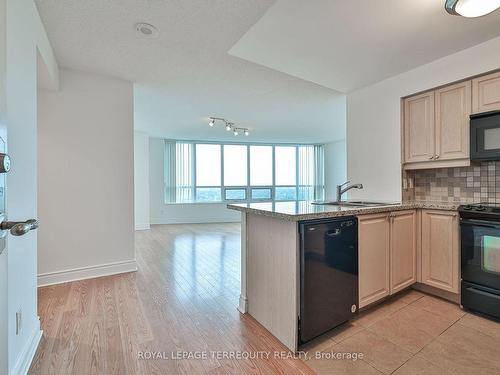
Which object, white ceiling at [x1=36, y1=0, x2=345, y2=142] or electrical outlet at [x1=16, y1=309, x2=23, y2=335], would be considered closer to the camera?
electrical outlet at [x1=16, y1=309, x2=23, y2=335]

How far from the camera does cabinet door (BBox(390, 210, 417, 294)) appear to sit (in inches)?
96.6

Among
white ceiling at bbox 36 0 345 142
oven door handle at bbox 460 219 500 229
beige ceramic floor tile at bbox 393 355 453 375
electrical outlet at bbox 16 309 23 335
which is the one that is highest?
white ceiling at bbox 36 0 345 142

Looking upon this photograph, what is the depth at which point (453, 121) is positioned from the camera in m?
2.62

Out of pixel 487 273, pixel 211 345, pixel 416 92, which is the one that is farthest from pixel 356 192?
pixel 211 345

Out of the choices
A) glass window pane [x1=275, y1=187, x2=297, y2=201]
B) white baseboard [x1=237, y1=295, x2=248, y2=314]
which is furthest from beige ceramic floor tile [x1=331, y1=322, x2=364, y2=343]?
glass window pane [x1=275, y1=187, x2=297, y2=201]

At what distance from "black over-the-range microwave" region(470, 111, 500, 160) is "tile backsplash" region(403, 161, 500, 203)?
348 millimetres

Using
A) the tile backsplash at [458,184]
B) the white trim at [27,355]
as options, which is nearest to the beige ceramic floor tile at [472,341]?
the tile backsplash at [458,184]

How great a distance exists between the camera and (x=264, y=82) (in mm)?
3502

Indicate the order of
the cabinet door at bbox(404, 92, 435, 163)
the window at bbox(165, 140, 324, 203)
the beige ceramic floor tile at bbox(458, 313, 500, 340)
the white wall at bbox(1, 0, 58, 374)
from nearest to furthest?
the white wall at bbox(1, 0, 58, 374) < the beige ceramic floor tile at bbox(458, 313, 500, 340) < the cabinet door at bbox(404, 92, 435, 163) < the window at bbox(165, 140, 324, 203)

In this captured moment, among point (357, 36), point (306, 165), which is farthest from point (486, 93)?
point (306, 165)

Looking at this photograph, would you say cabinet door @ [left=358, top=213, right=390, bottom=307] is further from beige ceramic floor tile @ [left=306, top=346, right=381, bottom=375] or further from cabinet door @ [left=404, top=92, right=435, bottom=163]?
cabinet door @ [left=404, top=92, right=435, bottom=163]

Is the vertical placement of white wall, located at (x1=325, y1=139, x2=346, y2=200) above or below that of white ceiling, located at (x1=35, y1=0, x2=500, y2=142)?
below

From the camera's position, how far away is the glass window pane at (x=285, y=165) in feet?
29.1

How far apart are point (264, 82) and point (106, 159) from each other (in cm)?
222
